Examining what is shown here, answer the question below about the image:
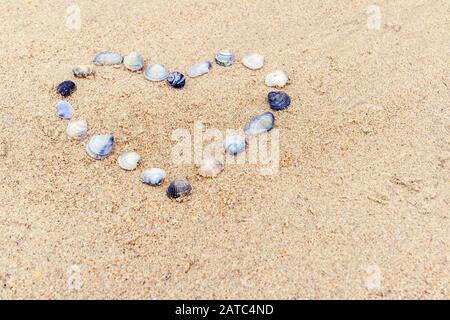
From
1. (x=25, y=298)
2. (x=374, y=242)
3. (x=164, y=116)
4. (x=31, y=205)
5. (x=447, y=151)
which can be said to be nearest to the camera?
(x=25, y=298)

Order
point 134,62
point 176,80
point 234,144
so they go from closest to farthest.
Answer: point 234,144
point 176,80
point 134,62

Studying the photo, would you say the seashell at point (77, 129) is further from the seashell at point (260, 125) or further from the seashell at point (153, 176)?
the seashell at point (260, 125)

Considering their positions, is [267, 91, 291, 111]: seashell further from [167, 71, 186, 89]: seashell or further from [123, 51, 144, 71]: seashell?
[123, 51, 144, 71]: seashell

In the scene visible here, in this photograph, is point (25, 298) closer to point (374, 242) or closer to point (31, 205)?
point (31, 205)

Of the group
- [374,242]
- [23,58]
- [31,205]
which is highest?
[23,58]

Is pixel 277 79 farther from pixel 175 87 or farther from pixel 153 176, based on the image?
pixel 153 176

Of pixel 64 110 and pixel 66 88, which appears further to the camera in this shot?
pixel 66 88

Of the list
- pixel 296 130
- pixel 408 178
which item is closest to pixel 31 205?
pixel 296 130

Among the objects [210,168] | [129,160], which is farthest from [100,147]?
[210,168]
